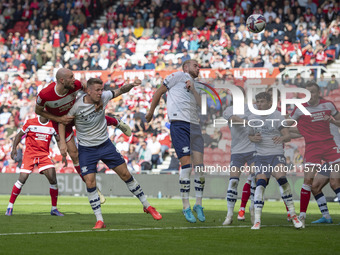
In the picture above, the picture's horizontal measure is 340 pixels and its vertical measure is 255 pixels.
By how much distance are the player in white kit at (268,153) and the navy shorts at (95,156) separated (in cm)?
230

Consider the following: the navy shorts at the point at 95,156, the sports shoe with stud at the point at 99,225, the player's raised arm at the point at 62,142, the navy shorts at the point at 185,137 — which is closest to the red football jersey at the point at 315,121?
the navy shorts at the point at 185,137

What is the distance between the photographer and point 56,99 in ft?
40.0

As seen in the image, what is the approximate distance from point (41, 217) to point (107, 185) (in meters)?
10.6

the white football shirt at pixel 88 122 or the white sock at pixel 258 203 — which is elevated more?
the white football shirt at pixel 88 122

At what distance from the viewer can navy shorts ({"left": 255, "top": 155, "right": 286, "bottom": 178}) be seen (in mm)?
11180

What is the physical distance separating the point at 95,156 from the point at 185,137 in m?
1.70

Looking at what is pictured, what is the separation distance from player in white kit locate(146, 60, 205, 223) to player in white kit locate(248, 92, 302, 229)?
1293mm

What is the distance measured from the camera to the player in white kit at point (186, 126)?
40.4ft

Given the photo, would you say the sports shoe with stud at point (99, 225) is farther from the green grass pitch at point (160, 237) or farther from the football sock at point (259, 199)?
the football sock at point (259, 199)

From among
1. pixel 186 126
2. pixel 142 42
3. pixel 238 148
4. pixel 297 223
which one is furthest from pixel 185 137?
pixel 142 42

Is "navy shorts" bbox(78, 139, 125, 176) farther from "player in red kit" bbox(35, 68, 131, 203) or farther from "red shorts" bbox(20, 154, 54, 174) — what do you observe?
"red shorts" bbox(20, 154, 54, 174)

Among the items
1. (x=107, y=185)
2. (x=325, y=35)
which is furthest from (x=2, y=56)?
(x=325, y=35)

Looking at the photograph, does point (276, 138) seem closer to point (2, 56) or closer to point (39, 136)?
point (39, 136)

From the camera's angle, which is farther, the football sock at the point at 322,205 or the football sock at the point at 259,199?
the football sock at the point at 322,205
